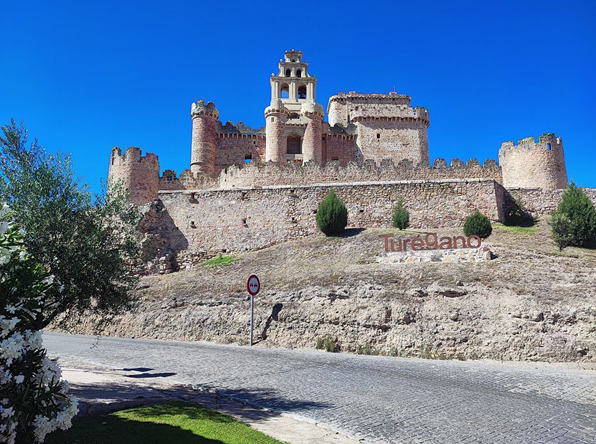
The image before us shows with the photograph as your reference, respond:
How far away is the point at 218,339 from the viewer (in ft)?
56.1

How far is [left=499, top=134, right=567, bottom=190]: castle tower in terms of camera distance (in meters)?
32.0

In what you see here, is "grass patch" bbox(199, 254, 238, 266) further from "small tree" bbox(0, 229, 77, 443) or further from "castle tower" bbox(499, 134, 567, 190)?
"castle tower" bbox(499, 134, 567, 190)

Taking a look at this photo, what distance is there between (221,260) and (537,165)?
22194 millimetres

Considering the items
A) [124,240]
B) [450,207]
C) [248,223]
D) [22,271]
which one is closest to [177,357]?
[124,240]

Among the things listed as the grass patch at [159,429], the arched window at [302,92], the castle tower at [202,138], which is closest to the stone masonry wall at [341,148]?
the arched window at [302,92]

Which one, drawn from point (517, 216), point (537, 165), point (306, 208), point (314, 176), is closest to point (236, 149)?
point (314, 176)

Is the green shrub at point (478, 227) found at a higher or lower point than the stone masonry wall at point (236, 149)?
lower

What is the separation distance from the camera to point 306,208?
26859 millimetres

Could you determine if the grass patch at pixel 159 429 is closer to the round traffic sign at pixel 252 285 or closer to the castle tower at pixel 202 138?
the round traffic sign at pixel 252 285

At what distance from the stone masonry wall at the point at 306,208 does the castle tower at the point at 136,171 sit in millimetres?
6881

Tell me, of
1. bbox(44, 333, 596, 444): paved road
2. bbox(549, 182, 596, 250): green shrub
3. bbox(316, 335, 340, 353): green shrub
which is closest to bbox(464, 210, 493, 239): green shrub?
bbox(549, 182, 596, 250): green shrub

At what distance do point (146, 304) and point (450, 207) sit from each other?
16609mm

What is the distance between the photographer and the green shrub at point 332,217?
968 inches

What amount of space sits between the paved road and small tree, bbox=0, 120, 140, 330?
2.77 meters
